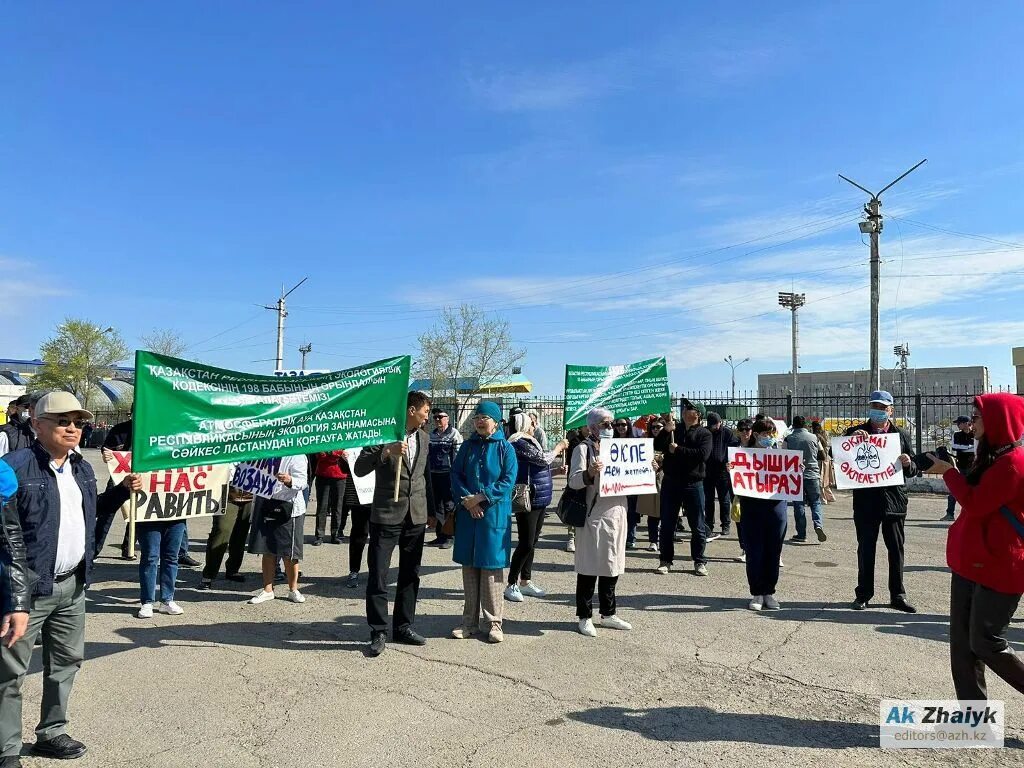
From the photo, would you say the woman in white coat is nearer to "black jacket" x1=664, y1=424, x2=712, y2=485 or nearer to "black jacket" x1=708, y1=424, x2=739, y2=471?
"black jacket" x1=664, y1=424, x2=712, y2=485

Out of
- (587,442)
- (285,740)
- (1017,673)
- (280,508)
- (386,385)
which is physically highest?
(386,385)

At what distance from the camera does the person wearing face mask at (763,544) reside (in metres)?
7.01

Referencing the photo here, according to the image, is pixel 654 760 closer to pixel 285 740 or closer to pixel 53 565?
pixel 285 740

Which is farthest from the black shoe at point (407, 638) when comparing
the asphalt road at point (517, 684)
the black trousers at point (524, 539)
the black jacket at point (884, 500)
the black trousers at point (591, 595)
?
the black jacket at point (884, 500)

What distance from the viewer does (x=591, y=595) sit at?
20.4 feet

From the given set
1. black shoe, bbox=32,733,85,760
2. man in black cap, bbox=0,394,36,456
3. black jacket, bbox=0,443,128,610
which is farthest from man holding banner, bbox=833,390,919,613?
man in black cap, bbox=0,394,36,456

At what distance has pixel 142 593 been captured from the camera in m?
6.66

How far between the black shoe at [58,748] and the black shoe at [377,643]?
2.12 metres

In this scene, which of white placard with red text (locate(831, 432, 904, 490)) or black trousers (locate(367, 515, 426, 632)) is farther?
white placard with red text (locate(831, 432, 904, 490))

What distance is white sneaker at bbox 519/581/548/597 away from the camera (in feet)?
24.7

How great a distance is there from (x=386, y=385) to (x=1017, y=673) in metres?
4.77

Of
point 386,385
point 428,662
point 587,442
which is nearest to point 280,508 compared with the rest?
point 386,385

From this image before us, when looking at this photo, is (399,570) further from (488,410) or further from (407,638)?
(488,410)

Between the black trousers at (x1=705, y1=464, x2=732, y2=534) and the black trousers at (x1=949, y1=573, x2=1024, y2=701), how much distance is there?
6.01 meters
